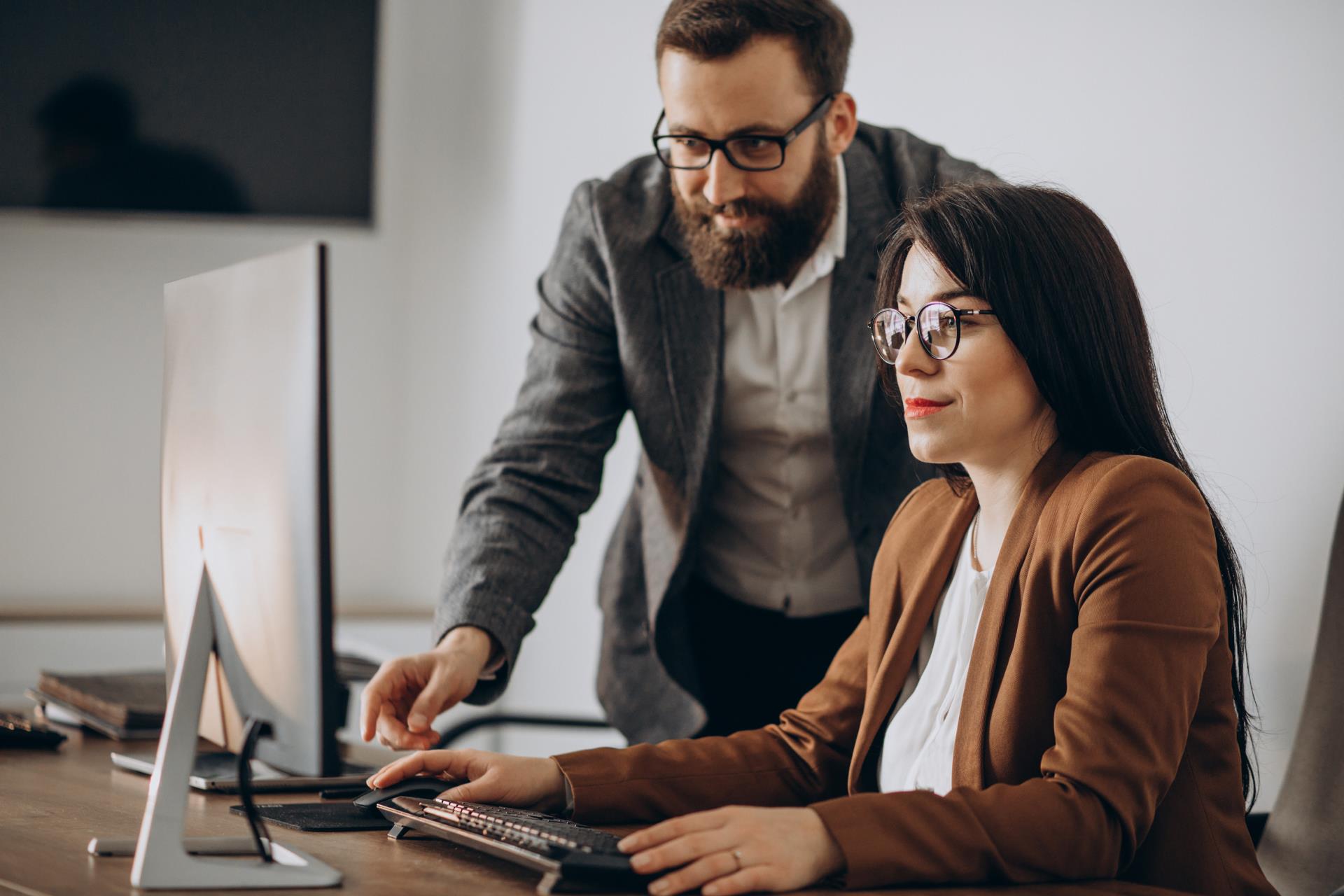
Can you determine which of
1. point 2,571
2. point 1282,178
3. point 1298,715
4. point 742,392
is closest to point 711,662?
point 742,392

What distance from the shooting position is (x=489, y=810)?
1.15 metres

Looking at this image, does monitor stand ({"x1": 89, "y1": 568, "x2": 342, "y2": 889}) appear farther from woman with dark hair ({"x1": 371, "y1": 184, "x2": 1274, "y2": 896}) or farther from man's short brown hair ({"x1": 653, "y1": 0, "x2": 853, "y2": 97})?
man's short brown hair ({"x1": 653, "y1": 0, "x2": 853, "y2": 97})

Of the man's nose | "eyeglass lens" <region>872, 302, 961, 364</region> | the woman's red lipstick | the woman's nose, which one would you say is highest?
the man's nose

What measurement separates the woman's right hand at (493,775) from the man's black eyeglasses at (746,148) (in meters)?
0.78

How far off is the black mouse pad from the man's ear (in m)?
1.00

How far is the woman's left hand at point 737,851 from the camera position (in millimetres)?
982

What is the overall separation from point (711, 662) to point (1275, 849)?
76 centimetres

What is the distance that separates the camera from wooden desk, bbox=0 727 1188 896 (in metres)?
1.01

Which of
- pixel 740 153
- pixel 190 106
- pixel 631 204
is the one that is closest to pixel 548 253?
pixel 190 106

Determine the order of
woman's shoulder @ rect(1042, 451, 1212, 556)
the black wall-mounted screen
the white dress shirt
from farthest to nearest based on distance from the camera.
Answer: the black wall-mounted screen, the white dress shirt, woman's shoulder @ rect(1042, 451, 1212, 556)

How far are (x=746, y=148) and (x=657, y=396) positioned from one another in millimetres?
356

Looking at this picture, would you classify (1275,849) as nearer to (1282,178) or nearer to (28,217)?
(1282,178)

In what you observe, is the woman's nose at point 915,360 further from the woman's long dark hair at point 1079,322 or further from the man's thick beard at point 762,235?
the man's thick beard at point 762,235

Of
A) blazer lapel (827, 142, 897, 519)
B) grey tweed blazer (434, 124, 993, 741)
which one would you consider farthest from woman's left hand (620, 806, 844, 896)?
blazer lapel (827, 142, 897, 519)
